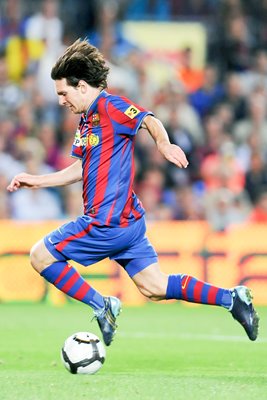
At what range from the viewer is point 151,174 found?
1484 centimetres

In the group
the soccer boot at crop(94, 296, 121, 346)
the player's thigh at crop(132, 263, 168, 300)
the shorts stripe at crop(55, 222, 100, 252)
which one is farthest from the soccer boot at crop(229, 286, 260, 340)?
the shorts stripe at crop(55, 222, 100, 252)

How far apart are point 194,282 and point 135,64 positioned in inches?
344

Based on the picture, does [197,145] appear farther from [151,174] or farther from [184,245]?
[184,245]

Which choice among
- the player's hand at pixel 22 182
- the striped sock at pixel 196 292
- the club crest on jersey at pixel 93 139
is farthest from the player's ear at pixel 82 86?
the striped sock at pixel 196 292

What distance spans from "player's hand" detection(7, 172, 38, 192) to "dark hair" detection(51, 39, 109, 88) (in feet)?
2.43

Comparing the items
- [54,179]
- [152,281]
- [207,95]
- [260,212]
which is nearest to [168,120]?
[207,95]

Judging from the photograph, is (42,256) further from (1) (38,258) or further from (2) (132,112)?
(2) (132,112)

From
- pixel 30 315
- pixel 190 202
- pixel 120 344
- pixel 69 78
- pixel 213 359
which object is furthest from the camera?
pixel 190 202

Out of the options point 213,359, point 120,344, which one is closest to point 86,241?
point 213,359

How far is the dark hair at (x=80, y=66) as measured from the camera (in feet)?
25.6

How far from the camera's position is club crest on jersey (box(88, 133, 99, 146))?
7.85 meters

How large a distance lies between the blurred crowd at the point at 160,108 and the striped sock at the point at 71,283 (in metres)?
6.40

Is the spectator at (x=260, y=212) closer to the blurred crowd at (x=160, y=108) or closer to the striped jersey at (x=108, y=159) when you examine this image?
the blurred crowd at (x=160, y=108)

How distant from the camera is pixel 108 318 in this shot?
7852 mm
